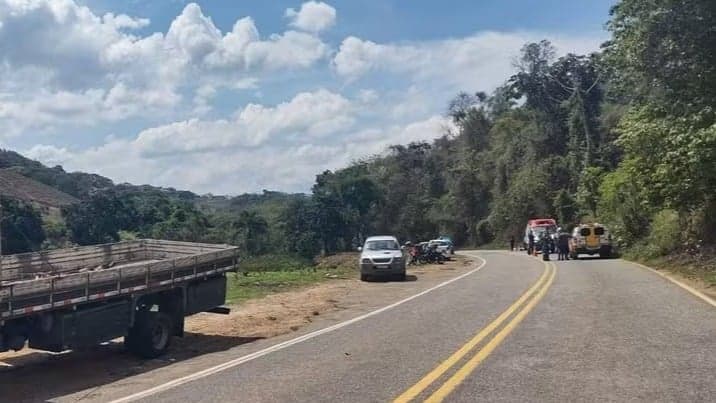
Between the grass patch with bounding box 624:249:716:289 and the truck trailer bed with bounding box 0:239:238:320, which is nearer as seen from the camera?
the truck trailer bed with bounding box 0:239:238:320

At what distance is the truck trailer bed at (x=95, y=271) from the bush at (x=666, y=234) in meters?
22.9

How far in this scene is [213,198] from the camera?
552 ft

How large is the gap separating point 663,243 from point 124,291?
26.9 m

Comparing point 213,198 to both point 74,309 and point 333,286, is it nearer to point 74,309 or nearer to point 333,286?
point 333,286

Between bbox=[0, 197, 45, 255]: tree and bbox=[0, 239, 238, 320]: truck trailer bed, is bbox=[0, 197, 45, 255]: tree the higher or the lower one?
the higher one

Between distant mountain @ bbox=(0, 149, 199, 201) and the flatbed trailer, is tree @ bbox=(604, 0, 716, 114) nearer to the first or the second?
the flatbed trailer

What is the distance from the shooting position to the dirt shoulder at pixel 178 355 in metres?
10.1

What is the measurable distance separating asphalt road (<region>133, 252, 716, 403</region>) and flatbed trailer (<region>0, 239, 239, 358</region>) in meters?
2.51

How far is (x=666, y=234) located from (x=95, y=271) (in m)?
27.7

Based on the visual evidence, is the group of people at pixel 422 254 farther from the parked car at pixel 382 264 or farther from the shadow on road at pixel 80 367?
the shadow on road at pixel 80 367

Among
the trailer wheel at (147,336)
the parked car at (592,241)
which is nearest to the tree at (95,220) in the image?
the parked car at (592,241)

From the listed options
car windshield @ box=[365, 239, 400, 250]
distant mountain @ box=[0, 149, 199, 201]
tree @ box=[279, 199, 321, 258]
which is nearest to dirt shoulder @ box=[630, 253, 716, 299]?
car windshield @ box=[365, 239, 400, 250]

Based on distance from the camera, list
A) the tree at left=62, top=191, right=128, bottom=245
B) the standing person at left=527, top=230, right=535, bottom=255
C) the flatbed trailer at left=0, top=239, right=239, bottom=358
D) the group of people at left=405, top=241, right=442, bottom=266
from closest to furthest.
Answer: the flatbed trailer at left=0, top=239, right=239, bottom=358 → the group of people at left=405, top=241, right=442, bottom=266 → the tree at left=62, top=191, right=128, bottom=245 → the standing person at left=527, top=230, right=535, bottom=255

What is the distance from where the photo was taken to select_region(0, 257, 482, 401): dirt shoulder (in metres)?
10.1
